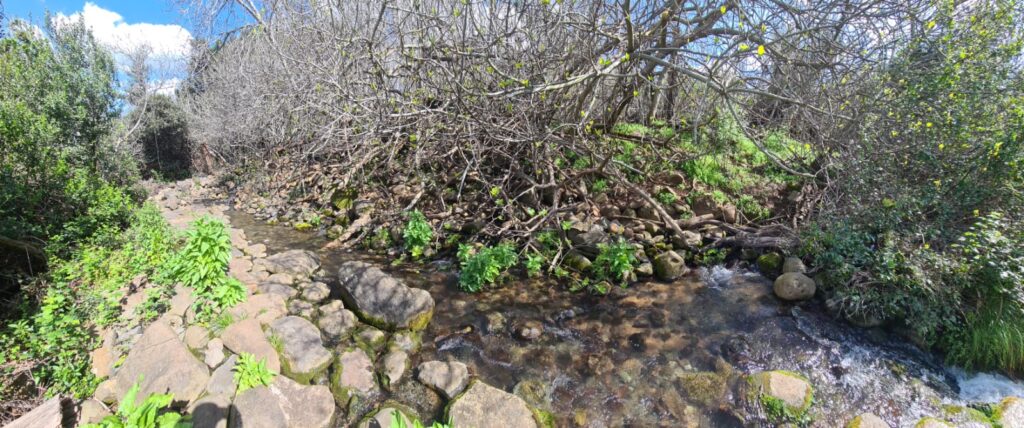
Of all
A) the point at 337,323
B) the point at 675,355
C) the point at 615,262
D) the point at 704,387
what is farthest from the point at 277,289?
the point at 704,387

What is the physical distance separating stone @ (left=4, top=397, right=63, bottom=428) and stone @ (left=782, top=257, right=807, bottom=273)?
6856 mm

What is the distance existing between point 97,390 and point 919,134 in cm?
786

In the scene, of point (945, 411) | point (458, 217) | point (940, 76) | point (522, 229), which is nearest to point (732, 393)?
point (945, 411)

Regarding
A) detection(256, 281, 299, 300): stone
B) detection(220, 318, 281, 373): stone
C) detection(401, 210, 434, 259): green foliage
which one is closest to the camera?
detection(220, 318, 281, 373): stone

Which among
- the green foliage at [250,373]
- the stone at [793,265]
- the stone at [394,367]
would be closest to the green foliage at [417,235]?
the stone at [394,367]

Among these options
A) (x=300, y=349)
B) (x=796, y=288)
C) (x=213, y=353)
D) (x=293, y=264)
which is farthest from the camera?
(x=293, y=264)

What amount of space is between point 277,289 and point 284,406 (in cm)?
177

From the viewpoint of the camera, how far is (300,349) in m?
3.56

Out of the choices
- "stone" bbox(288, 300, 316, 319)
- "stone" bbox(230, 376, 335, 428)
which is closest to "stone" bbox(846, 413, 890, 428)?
"stone" bbox(230, 376, 335, 428)

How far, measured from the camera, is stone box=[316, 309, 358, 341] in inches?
156

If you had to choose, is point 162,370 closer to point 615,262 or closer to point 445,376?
point 445,376

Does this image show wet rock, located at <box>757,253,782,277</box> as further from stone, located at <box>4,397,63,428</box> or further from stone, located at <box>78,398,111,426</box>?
stone, located at <box>4,397,63,428</box>

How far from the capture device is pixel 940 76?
4.23 meters

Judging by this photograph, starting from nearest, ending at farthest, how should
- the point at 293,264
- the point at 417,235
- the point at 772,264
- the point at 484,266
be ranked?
the point at 484,266
the point at 293,264
the point at 772,264
the point at 417,235
